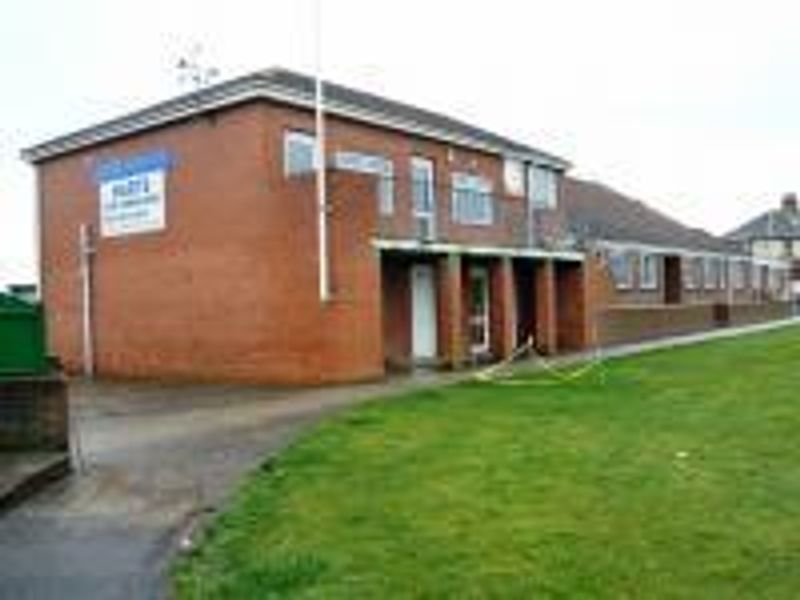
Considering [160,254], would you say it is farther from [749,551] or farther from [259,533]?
[749,551]

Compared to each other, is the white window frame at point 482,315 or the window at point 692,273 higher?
the window at point 692,273

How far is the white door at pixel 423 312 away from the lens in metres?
31.3

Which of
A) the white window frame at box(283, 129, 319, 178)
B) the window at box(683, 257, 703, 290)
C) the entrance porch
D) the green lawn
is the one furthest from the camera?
the window at box(683, 257, 703, 290)

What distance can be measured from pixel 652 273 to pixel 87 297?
24.0 metres

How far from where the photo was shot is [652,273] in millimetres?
49000

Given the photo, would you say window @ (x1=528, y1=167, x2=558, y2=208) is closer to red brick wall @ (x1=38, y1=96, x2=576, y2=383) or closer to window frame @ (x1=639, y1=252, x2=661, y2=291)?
red brick wall @ (x1=38, y1=96, x2=576, y2=383)

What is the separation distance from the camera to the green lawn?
8.12m

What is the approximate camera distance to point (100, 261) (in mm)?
31203

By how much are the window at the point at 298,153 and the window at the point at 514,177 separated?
→ 8734 mm

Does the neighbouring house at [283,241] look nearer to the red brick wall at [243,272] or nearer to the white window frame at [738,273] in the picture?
the red brick wall at [243,272]

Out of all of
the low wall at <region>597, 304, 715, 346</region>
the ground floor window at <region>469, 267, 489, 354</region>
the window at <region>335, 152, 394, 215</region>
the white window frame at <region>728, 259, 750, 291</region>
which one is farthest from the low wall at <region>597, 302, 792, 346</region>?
the window at <region>335, 152, 394, 215</region>

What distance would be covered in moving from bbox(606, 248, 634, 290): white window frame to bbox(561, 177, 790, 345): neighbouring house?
0.03 meters

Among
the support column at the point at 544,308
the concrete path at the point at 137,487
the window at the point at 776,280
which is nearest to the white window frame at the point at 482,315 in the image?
the support column at the point at 544,308

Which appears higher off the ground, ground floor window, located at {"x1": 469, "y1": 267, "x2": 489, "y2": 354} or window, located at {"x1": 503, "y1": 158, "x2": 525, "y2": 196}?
window, located at {"x1": 503, "y1": 158, "x2": 525, "y2": 196}
